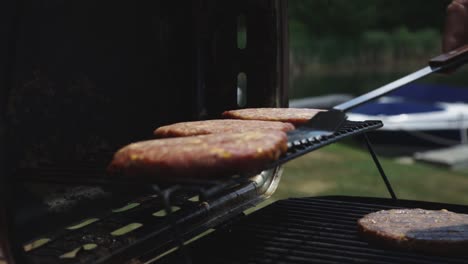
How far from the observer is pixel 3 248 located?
1.40 meters

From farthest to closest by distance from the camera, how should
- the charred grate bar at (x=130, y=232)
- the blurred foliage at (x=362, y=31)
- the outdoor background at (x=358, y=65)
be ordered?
the blurred foliage at (x=362, y=31), the outdoor background at (x=358, y=65), the charred grate bar at (x=130, y=232)

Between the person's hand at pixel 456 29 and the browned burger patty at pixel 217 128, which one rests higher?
the person's hand at pixel 456 29

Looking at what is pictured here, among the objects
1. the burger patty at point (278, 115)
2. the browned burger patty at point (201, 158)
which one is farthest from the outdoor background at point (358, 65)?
the browned burger patty at point (201, 158)

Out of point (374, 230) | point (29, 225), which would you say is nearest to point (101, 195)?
point (29, 225)

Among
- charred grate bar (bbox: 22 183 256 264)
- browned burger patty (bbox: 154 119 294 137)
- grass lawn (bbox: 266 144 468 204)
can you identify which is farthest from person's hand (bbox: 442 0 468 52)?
grass lawn (bbox: 266 144 468 204)

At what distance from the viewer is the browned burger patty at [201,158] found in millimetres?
1466

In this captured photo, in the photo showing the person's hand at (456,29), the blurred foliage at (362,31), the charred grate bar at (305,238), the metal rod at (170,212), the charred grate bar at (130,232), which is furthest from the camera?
the blurred foliage at (362,31)

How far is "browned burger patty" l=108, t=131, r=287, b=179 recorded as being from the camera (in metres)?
1.47

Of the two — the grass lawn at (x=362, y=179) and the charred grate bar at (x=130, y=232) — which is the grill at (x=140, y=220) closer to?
the charred grate bar at (x=130, y=232)

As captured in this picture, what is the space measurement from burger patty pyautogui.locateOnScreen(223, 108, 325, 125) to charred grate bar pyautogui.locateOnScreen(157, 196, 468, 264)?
0.38 meters

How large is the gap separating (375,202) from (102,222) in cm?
111

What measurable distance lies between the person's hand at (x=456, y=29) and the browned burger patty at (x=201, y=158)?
0.96m

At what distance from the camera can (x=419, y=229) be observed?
1.97 metres

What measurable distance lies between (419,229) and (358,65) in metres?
32.6
